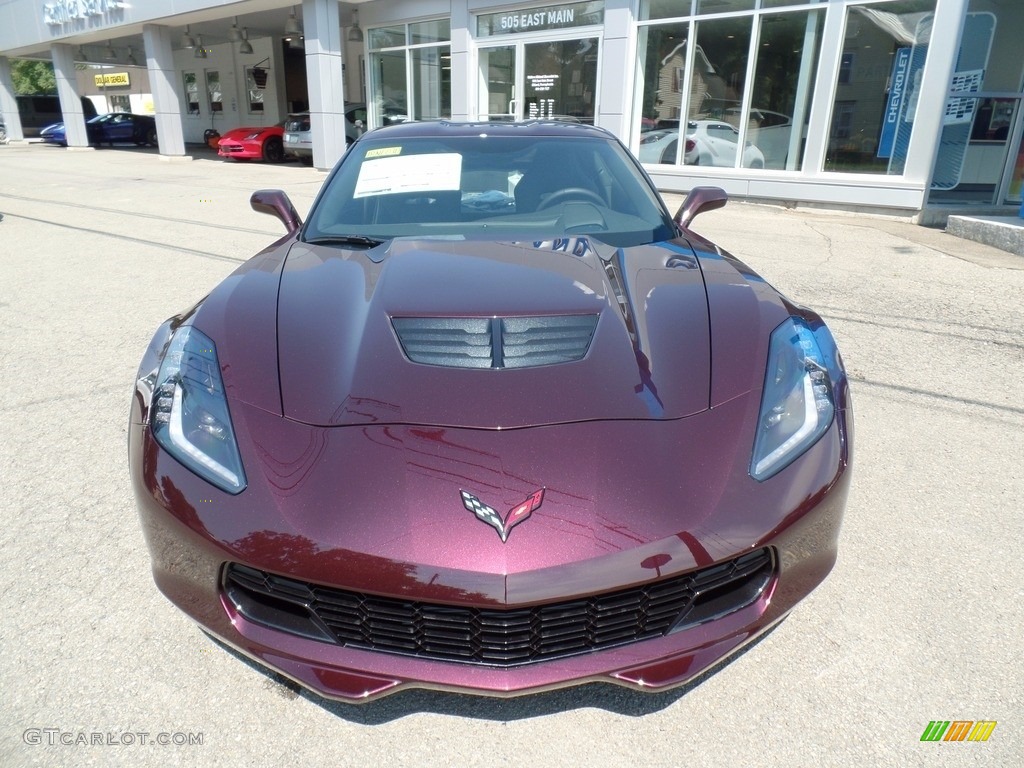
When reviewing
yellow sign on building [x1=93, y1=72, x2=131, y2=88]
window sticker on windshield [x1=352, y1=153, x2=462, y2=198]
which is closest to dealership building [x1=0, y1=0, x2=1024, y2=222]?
window sticker on windshield [x1=352, y1=153, x2=462, y2=198]

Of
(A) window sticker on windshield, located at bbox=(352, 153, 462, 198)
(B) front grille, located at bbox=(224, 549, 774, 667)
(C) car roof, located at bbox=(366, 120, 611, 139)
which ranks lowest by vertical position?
(B) front grille, located at bbox=(224, 549, 774, 667)

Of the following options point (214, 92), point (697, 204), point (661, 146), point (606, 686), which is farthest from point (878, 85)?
point (214, 92)

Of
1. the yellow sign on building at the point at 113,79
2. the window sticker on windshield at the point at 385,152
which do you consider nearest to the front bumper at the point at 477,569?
the window sticker on windshield at the point at 385,152

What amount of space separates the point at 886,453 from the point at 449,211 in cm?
217

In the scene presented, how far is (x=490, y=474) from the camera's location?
148 centimetres

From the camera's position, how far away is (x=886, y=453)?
2.99m

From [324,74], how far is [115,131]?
53.6ft

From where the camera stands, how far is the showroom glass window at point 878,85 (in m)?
9.32

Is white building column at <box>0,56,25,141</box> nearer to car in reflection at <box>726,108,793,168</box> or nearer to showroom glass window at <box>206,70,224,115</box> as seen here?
showroom glass window at <box>206,70,224,115</box>

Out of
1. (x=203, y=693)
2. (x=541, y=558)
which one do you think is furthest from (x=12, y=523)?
(x=541, y=558)

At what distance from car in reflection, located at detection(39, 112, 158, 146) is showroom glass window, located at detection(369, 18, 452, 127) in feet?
44.6

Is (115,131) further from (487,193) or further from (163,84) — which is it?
(487,193)

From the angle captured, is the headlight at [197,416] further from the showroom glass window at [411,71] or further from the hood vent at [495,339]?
the showroom glass window at [411,71]

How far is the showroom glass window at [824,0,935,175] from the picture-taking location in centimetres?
932
